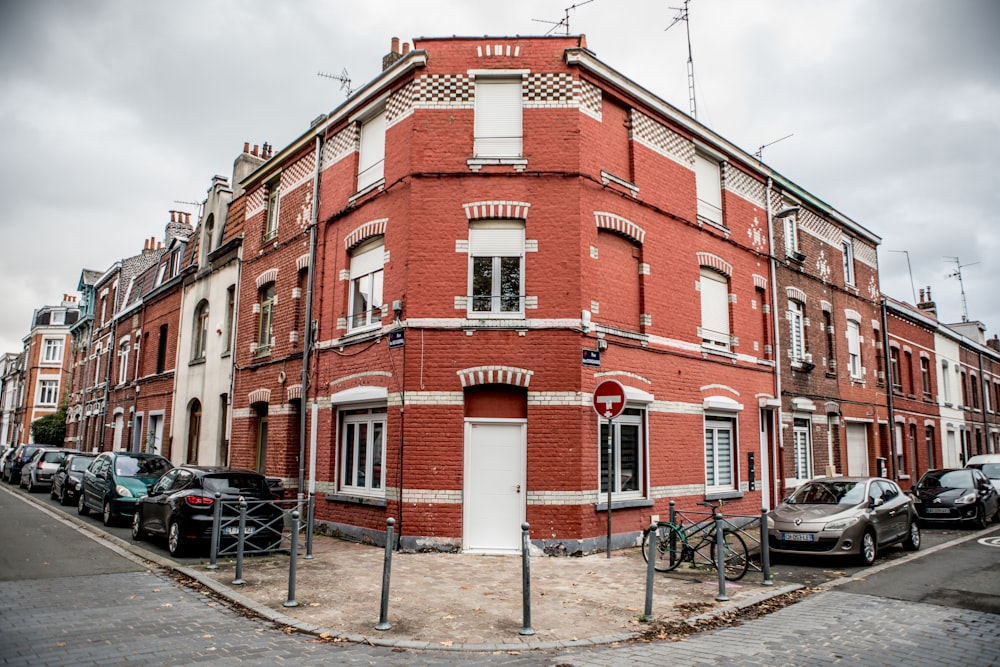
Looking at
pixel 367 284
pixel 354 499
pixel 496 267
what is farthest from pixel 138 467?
pixel 496 267

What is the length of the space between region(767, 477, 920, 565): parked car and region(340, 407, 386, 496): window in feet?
23.9

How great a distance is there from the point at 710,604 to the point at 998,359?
38764 mm

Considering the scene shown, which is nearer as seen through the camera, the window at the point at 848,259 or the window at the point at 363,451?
the window at the point at 363,451

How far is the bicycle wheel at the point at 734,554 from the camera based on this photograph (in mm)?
9379

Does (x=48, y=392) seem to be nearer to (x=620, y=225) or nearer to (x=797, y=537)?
(x=620, y=225)

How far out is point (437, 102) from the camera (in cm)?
1290

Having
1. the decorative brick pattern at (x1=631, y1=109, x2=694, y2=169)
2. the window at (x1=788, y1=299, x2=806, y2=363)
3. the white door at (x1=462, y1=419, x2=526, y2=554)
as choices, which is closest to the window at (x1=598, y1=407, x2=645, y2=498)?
the white door at (x1=462, y1=419, x2=526, y2=554)

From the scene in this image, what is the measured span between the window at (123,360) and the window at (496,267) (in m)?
22.4

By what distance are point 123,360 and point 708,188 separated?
26036 millimetres

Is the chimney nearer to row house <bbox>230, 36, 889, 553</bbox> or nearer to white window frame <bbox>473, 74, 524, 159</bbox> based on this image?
row house <bbox>230, 36, 889, 553</bbox>

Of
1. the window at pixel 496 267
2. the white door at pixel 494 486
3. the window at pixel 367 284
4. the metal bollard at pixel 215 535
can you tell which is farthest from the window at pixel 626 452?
the metal bollard at pixel 215 535

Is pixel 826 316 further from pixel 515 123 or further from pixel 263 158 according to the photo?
pixel 263 158

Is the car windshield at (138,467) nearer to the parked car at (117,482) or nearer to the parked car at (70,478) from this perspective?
the parked car at (117,482)

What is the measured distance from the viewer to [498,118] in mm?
12875
